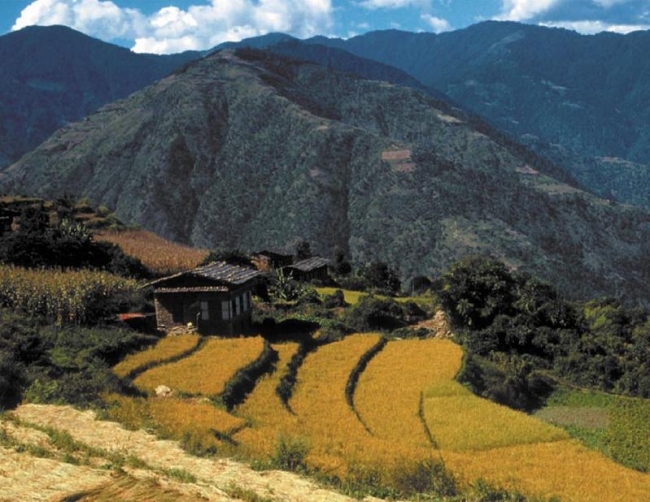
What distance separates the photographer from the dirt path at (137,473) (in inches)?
647

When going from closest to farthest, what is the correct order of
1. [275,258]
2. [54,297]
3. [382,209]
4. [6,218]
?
[54,297]
[6,218]
[275,258]
[382,209]

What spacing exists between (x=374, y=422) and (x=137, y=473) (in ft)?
49.2

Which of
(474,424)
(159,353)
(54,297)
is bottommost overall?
(474,424)

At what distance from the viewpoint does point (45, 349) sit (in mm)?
35406

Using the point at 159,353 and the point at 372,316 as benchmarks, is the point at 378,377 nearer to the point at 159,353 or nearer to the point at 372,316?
the point at 159,353

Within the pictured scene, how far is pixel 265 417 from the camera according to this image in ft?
97.3

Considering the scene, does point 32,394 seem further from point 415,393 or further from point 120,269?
point 120,269

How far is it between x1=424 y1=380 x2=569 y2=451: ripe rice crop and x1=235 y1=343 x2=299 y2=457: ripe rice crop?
6.28 metres

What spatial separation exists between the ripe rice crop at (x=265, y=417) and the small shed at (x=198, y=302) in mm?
6693

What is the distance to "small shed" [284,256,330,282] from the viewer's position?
8272 cm

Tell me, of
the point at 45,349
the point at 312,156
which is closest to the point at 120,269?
the point at 45,349

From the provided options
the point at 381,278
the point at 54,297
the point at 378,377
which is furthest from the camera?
the point at 381,278

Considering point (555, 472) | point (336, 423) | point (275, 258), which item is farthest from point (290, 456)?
point (275, 258)

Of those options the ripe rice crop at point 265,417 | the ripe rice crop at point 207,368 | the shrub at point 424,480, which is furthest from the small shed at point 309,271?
the shrub at point 424,480
